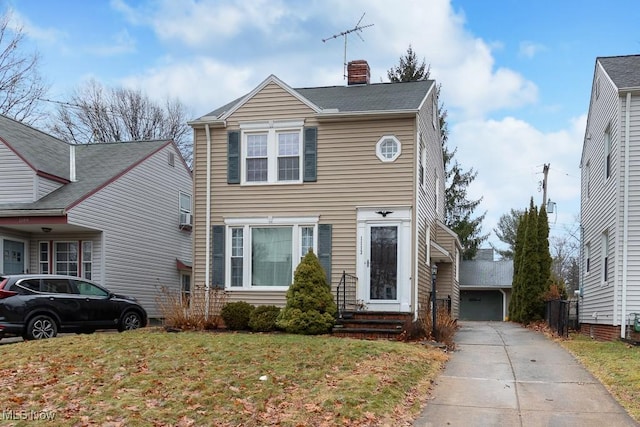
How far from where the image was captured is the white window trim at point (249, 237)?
50.5 feet

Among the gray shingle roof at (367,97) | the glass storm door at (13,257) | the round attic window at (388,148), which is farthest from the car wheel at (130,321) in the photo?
the round attic window at (388,148)

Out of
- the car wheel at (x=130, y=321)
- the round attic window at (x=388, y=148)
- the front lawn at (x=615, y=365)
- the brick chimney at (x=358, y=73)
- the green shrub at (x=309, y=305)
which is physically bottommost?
the car wheel at (x=130, y=321)

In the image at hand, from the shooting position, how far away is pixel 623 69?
577 inches

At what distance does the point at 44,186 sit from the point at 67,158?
8.51 feet

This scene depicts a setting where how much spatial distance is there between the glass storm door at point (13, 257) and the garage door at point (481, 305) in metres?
22.0

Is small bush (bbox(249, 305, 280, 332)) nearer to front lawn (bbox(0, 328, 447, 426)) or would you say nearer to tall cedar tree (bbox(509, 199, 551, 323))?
front lawn (bbox(0, 328, 447, 426))

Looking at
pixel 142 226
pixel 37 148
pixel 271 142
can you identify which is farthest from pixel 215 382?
pixel 37 148

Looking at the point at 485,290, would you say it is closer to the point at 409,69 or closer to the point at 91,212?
the point at 409,69

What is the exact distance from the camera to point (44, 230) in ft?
61.3

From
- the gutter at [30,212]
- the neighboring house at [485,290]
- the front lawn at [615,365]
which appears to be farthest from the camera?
the neighboring house at [485,290]

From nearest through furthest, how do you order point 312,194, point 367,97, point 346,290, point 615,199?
point 615,199 → point 346,290 → point 312,194 → point 367,97

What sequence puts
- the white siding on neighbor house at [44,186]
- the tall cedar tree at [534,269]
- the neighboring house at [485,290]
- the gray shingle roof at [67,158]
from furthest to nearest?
the neighboring house at [485,290], the tall cedar tree at [534,269], the white siding on neighbor house at [44,186], the gray shingle roof at [67,158]

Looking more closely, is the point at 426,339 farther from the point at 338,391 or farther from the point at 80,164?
the point at 80,164

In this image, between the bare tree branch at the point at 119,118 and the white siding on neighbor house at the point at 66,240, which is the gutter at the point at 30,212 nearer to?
the white siding on neighbor house at the point at 66,240
